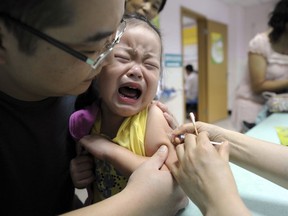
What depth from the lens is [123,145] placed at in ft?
2.74

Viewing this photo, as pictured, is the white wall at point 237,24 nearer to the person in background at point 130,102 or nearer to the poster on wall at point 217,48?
the poster on wall at point 217,48

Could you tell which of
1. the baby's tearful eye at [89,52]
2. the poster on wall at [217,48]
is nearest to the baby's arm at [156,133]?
the baby's tearful eye at [89,52]

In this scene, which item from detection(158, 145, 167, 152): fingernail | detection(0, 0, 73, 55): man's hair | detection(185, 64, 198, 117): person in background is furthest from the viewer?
detection(185, 64, 198, 117): person in background

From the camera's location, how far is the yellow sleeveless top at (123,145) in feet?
2.75

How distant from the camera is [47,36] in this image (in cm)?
57

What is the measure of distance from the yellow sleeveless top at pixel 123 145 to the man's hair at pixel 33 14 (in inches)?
16.7

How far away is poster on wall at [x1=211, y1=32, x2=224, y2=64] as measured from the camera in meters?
5.79

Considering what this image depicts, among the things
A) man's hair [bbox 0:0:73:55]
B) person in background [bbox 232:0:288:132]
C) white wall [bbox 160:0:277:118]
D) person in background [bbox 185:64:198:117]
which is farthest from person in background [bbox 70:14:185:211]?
person in background [bbox 185:64:198:117]

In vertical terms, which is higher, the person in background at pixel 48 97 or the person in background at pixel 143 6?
the person in background at pixel 143 6

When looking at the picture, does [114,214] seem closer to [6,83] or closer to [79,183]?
[79,183]

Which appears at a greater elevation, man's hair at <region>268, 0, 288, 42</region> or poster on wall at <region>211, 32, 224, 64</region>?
man's hair at <region>268, 0, 288, 42</region>

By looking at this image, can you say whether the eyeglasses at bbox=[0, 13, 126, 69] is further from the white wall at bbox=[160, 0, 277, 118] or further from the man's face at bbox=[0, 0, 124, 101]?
the white wall at bbox=[160, 0, 277, 118]

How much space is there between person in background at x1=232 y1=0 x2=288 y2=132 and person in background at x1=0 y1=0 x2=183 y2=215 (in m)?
1.71

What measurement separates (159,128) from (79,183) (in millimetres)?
348
